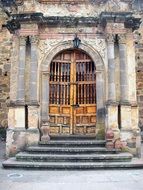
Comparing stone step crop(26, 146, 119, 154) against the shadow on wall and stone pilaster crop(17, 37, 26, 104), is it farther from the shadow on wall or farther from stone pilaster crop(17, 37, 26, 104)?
the shadow on wall

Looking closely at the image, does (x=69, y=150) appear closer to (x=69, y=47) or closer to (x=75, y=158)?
(x=75, y=158)

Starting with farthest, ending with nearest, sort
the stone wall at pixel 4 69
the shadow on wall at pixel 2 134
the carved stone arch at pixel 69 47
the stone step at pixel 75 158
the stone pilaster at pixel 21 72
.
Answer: the stone wall at pixel 4 69
the shadow on wall at pixel 2 134
the carved stone arch at pixel 69 47
the stone pilaster at pixel 21 72
the stone step at pixel 75 158

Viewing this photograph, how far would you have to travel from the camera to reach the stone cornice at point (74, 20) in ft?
33.2

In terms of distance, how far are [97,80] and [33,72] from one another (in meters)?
2.09

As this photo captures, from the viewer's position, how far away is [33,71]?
10039 mm

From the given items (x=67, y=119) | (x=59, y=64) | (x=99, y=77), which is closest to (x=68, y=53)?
(x=59, y=64)

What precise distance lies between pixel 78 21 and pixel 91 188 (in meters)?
5.99

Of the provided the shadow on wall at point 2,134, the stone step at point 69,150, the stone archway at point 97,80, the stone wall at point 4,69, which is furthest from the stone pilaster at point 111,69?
the stone wall at point 4,69

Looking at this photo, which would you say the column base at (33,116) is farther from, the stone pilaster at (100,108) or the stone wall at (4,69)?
the stone wall at (4,69)

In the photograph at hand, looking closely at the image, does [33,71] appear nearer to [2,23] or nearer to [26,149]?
Result: [26,149]

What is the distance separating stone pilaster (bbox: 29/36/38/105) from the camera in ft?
32.6

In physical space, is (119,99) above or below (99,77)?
below

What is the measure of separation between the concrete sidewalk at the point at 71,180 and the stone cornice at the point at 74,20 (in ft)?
15.7

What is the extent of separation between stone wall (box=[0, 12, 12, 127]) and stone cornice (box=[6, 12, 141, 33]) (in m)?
4.58
